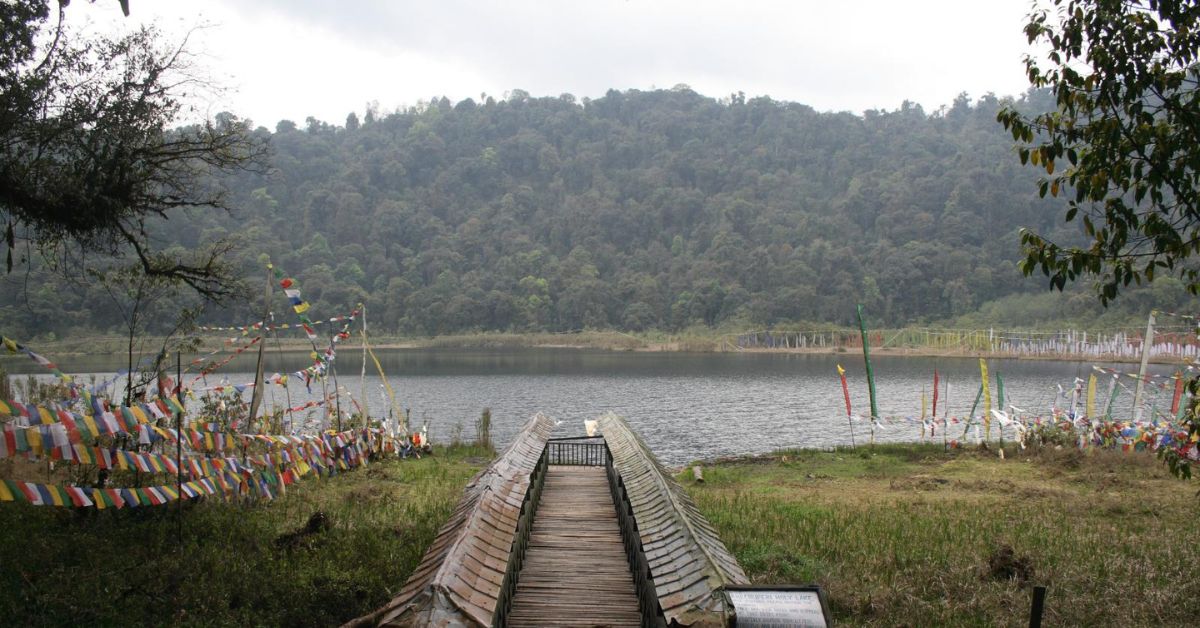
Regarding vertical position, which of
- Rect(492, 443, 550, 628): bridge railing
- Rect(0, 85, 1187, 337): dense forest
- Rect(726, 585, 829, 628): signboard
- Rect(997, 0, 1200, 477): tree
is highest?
Rect(0, 85, 1187, 337): dense forest

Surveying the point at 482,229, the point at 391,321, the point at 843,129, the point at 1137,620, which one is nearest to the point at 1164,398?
the point at 1137,620

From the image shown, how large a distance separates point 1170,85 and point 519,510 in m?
6.94

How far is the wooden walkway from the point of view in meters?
7.71

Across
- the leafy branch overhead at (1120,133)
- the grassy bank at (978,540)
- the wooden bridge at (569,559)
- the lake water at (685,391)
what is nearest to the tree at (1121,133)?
the leafy branch overhead at (1120,133)

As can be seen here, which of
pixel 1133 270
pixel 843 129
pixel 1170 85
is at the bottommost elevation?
pixel 1133 270

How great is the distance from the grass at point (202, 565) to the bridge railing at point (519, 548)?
1.23 m

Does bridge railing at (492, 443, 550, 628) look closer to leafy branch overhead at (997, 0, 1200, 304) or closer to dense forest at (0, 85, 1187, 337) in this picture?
leafy branch overhead at (997, 0, 1200, 304)

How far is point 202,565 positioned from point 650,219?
10941 centimetres

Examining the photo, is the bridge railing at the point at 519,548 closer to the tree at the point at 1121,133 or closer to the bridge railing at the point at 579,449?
the bridge railing at the point at 579,449

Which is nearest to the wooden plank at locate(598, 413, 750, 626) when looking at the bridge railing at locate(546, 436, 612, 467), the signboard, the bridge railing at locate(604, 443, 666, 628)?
the bridge railing at locate(604, 443, 666, 628)

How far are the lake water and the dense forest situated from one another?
11427mm

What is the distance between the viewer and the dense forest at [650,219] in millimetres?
86625

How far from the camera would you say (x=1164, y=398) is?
3997 cm

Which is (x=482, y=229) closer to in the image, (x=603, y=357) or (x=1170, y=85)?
(x=603, y=357)
